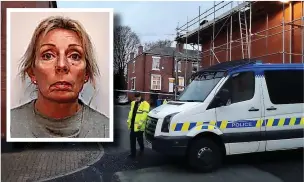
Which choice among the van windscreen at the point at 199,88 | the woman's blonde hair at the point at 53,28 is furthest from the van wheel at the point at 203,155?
the woman's blonde hair at the point at 53,28

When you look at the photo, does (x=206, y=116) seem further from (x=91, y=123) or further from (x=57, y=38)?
(x=57, y=38)

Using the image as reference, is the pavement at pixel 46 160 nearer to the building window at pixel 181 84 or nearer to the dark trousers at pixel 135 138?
the dark trousers at pixel 135 138

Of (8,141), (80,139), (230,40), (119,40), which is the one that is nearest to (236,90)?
(119,40)

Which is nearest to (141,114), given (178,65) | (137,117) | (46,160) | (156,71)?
(137,117)

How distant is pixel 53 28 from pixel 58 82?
40.8 inches

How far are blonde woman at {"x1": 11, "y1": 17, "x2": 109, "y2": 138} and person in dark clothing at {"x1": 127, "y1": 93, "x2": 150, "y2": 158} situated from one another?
0.88 meters

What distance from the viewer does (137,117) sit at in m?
7.39

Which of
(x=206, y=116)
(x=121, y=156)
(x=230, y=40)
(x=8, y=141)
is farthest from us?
(x=230, y=40)

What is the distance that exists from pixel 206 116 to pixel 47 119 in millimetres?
3150

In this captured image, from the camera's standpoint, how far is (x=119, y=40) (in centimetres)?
688

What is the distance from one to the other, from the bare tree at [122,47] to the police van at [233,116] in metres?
1.20

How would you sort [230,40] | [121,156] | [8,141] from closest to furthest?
[8,141]
[121,156]
[230,40]

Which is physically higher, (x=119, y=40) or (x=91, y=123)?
(x=119, y=40)

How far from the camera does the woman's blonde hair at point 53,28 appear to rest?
20.8ft
